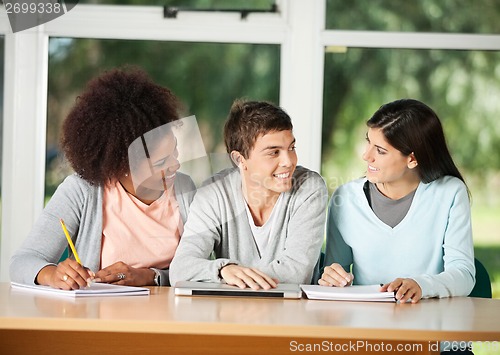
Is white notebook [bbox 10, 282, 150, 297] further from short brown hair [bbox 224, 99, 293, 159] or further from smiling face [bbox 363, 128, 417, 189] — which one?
smiling face [bbox 363, 128, 417, 189]

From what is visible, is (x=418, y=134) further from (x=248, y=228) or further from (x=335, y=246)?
(x=248, y=228)

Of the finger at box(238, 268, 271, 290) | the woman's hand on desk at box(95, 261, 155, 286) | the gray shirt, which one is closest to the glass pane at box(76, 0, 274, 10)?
the gray shirt

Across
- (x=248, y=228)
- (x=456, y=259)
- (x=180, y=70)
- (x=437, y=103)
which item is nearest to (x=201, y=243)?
(x=248, y=228)

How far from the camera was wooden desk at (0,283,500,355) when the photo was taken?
1.39 metres

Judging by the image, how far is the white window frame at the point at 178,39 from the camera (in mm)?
3025

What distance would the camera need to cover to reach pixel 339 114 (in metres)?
3.09

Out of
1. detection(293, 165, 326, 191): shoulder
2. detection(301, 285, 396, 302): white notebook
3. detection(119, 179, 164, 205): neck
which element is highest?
detection(293, 165, 326, 191): shoulder

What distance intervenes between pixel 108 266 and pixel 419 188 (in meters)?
0.87

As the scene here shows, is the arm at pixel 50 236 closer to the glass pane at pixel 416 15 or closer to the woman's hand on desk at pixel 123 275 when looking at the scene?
the woman's hand on desk at pixel 123 275

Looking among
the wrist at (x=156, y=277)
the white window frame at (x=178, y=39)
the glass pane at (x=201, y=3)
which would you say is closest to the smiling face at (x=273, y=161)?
the wrist at (x=156, y=277)

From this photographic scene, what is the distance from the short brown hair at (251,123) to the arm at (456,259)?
0.50 m

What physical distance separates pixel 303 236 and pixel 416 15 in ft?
4.60

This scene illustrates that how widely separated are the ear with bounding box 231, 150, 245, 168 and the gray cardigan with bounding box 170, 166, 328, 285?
0.08ft

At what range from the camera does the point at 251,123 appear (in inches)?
82.0
